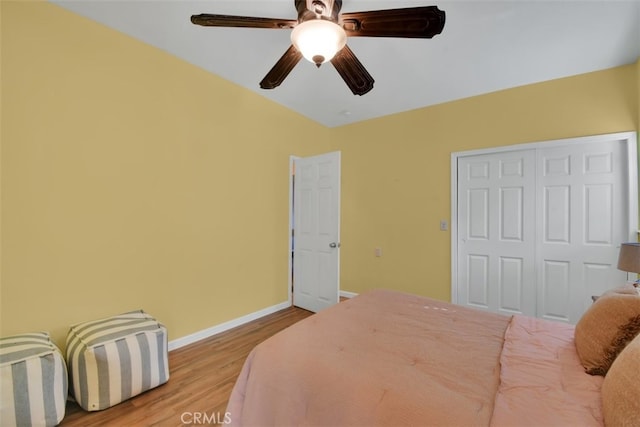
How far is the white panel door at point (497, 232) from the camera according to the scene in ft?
9.55

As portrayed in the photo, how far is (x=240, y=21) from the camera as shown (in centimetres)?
148

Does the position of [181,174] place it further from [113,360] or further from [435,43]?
[435,43]

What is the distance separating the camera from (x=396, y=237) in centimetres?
370

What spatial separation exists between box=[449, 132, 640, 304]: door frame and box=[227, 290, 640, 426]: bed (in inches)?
66.6

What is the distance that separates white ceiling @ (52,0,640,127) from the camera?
6.11ft

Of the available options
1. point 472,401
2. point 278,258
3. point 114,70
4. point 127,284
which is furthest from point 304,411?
point 114,70

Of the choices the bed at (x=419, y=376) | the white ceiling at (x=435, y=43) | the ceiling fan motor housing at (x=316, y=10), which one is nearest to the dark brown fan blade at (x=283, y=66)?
the ceiling fan motor housing at (x=316, y=10)

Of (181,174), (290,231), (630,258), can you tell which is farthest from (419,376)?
(290,231)

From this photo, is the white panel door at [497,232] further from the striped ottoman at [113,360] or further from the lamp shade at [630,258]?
the striped ottoman at [113,360]

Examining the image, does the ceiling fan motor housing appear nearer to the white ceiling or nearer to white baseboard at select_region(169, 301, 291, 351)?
the white ceiling

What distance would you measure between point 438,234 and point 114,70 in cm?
362

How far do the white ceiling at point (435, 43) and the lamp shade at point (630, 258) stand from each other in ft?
5.33

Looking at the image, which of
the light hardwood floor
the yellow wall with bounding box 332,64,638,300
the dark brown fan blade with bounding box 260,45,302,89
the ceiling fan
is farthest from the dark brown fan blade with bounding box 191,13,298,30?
the yellow wall with bounding box 332,64,638,300

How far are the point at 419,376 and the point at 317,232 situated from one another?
2355 millimetres
